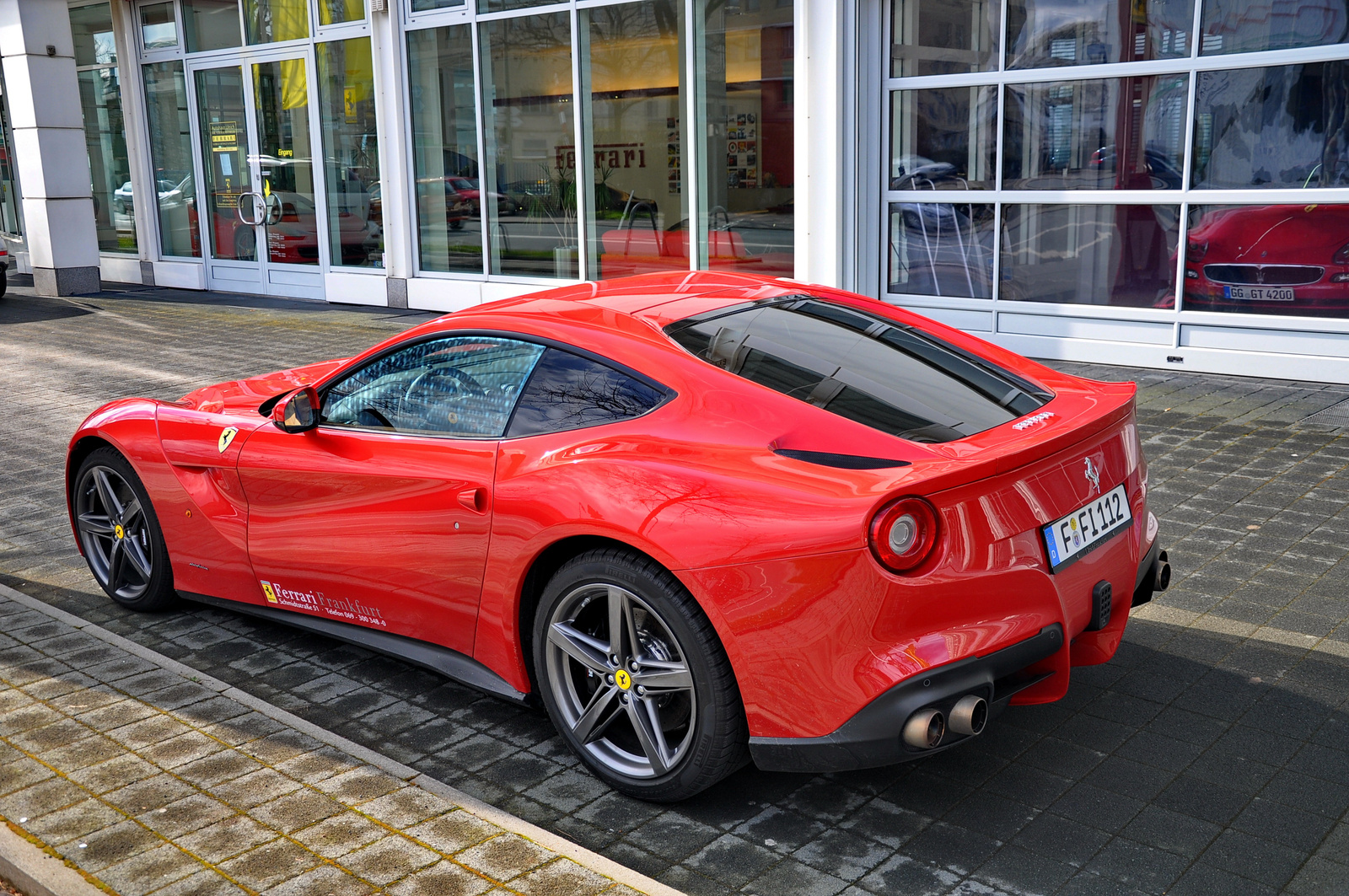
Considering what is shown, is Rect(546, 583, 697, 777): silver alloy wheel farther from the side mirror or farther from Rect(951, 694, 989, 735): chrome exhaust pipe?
the side mirror

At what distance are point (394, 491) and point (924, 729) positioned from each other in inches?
74.9

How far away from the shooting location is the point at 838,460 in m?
3.11

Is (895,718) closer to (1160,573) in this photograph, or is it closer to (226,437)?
(1160,573)

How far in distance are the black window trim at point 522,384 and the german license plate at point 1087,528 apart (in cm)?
111

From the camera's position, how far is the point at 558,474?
3439 millimetres

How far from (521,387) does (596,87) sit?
9811mm

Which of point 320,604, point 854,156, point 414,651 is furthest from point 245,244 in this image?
point 414,651

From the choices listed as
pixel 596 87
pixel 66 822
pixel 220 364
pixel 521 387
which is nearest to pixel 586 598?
pixel 521 387

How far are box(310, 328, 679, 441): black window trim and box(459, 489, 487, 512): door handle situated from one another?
173 millimetres

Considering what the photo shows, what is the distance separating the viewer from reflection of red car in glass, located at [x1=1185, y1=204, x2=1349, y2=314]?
883 cm

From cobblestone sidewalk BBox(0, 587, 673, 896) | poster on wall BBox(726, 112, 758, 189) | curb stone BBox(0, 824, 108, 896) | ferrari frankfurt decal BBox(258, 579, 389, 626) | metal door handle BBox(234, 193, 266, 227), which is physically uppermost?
poster on wall BBox(726, 112, 758, 189)

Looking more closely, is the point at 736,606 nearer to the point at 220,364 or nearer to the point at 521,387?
the point at 521,387

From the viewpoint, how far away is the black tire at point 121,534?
16.0 ft

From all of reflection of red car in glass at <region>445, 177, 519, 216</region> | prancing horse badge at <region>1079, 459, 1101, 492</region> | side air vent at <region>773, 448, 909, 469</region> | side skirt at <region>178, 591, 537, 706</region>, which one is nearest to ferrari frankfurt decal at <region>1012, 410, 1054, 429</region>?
prancing horse badge at <region>1079, 459, 1101, 492</region>
